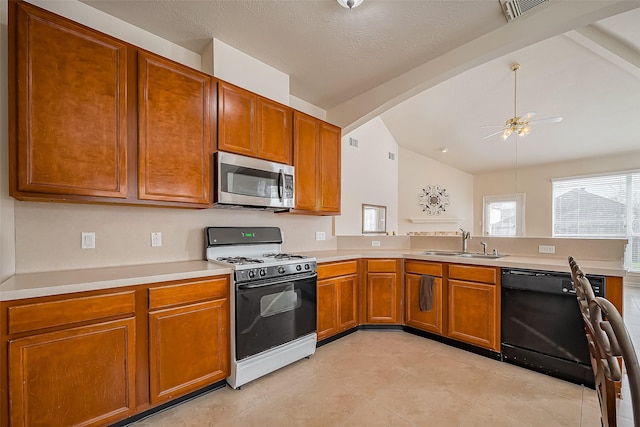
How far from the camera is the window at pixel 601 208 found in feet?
18.5

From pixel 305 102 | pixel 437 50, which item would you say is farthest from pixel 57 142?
pixel 437 50

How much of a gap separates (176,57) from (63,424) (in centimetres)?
268

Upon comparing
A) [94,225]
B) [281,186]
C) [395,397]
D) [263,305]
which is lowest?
[395,397]

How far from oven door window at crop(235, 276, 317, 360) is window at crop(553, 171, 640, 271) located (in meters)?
6.79

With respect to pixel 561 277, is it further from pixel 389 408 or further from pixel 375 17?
pixel 375 17

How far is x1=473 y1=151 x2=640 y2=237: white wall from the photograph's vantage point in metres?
5.91

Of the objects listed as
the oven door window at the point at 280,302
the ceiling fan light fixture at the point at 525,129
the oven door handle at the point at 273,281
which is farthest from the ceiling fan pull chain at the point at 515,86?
the oven door window at the point at 280,302

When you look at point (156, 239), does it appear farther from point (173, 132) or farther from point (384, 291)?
point (384, 291)

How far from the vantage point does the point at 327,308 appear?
2.92 metres

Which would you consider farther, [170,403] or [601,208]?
[601,208]

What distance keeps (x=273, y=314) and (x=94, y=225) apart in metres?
1.47

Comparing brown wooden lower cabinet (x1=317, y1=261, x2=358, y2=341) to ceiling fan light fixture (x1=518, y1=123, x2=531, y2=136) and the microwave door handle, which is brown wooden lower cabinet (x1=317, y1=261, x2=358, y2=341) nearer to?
the microwave door handle

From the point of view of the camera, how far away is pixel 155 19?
2170 mm

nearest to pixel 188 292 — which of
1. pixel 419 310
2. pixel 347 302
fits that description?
pixel 347 302
